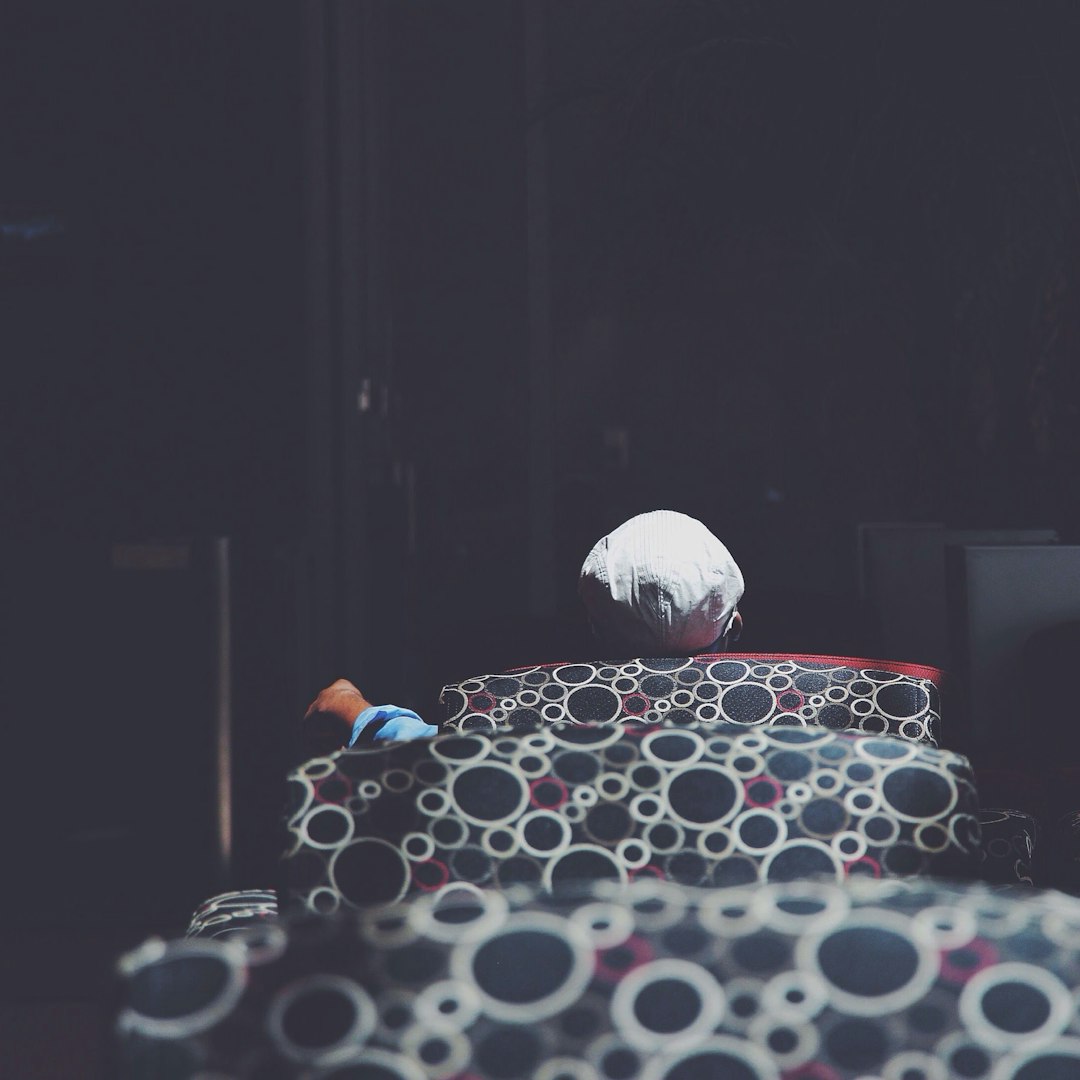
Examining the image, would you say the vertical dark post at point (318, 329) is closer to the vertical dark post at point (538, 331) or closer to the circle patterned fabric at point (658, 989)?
the vertical dark post at point (538, 331)

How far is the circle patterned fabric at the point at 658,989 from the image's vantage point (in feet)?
2.01

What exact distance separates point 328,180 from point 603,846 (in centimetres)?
431

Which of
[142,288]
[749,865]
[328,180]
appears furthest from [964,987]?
[328,180]

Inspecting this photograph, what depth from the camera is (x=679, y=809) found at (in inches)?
34.6

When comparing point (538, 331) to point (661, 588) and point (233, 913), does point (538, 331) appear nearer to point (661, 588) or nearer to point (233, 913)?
point (661, 588)

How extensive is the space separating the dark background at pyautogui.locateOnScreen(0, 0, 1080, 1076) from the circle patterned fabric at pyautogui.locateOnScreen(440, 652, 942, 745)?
2.86 feet

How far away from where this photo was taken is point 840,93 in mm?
3287

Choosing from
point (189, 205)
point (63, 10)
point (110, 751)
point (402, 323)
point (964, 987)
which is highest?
point (63, 10)

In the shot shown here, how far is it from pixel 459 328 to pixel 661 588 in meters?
3.57

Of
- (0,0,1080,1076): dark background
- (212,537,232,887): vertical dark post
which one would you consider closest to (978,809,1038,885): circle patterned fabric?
(0,0,1080,1076): dark background

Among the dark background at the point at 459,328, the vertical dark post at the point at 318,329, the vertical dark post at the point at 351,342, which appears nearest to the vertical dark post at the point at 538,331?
the dark background at the point at 459,328

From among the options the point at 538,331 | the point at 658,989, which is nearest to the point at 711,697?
the point at 658,989

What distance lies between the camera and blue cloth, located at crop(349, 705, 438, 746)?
1396 millimetres

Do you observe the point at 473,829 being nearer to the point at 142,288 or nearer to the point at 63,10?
the point at 142,288
